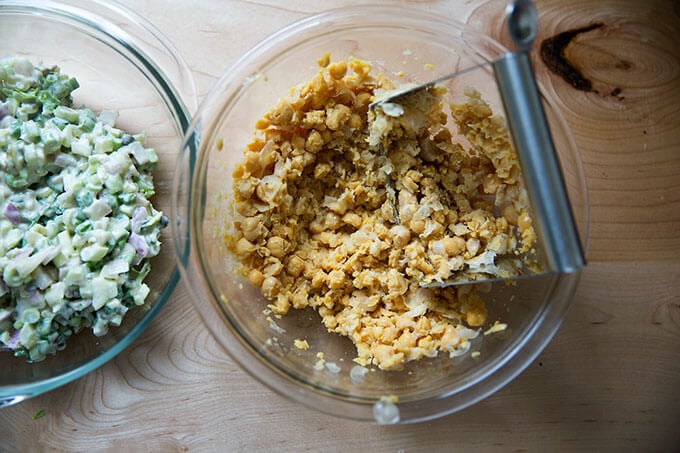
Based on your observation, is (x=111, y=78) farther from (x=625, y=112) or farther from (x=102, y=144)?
(x=625, y=112)

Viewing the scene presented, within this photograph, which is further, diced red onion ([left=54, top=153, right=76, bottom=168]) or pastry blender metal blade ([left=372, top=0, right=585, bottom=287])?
diced red onion ([left=54, top=153, right=76, bottom=168])

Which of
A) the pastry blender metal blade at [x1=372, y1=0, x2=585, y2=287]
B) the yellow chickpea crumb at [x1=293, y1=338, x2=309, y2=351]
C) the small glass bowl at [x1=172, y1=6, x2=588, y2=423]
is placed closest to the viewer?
the pastry blender metal blade at [x1=372, y1=0, x2=585, y2=287]

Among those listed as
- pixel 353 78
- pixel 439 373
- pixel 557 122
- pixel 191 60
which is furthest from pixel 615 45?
pixel 191 60

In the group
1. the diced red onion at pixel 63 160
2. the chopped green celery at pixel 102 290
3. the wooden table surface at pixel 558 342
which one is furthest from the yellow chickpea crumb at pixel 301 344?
the diced red onion at pixel 63 160

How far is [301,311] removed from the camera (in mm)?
1496

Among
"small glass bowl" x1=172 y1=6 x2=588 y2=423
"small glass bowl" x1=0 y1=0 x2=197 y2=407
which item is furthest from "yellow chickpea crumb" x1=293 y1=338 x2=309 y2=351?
"small glass bowl" x1=0 y1=0 x2=197 y2=407

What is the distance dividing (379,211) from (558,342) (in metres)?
0.62

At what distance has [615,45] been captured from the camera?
1523 millimetres

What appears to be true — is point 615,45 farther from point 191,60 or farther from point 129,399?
point 129,399

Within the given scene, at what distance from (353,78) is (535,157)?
53 cm

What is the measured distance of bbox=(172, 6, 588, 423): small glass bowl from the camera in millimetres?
1360

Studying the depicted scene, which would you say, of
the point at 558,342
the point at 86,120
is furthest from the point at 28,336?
the point at 558,342

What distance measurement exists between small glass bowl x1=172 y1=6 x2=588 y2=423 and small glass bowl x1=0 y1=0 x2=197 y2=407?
140mm

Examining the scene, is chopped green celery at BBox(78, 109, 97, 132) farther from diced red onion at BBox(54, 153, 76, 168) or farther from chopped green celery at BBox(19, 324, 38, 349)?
chopped green celery at BBox(19, 324, 38, 349)
